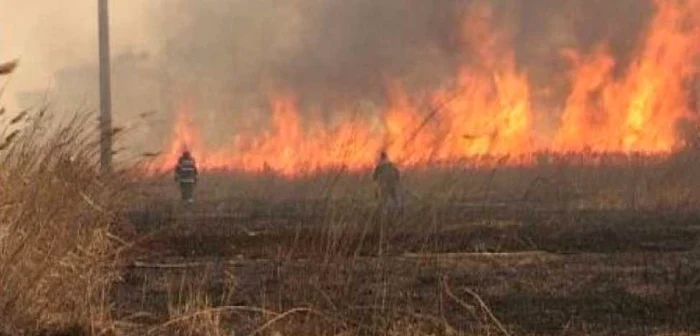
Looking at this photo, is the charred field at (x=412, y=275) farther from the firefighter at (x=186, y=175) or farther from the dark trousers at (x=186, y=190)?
the dark trousers at (x=186, y=190)

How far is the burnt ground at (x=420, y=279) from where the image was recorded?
22.3 ft

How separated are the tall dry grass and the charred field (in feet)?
1.02

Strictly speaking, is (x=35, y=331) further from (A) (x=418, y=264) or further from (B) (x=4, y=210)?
(A) (x=418, y=264)

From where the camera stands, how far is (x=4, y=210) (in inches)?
241

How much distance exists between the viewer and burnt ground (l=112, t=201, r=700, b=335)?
22.3 feet

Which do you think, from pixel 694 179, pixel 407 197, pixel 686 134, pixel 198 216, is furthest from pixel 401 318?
pixel 686 134

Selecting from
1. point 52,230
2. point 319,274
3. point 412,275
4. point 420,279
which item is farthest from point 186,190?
point 52,230

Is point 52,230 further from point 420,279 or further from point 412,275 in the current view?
point 420,279

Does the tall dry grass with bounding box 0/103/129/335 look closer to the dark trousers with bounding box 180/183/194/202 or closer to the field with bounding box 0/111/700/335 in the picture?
the field with bounding box 0/111/700/335

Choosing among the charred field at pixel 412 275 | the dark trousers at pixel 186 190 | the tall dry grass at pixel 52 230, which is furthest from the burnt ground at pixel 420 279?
the dark trousers at pixel 186 190

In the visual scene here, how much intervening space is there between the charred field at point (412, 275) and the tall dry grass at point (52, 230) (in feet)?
1.02

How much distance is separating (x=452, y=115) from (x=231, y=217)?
13673mm

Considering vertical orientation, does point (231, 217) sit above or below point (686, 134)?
below

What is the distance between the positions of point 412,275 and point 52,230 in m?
2.89
